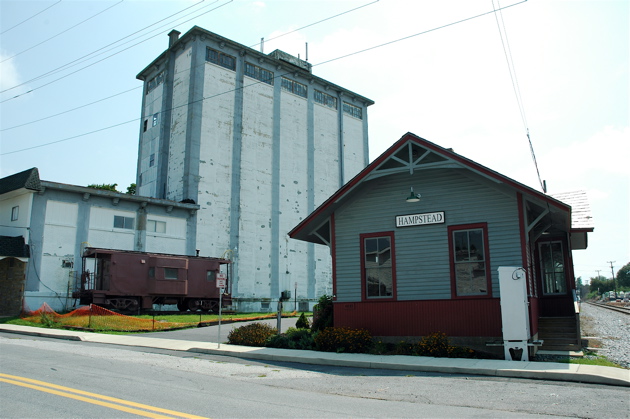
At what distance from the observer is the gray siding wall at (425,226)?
49.8ft

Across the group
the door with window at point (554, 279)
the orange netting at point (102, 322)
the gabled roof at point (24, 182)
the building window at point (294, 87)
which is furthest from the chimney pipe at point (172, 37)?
the door with window at point (554, 279)

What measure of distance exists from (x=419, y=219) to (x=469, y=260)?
2031 millimetres

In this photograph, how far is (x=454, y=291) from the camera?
15492 mm

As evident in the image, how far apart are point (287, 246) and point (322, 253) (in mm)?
4805

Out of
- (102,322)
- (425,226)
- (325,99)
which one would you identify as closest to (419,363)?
(425,226)

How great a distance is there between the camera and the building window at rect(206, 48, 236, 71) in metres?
45.6

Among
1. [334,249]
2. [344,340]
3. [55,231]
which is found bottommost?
[344,340]

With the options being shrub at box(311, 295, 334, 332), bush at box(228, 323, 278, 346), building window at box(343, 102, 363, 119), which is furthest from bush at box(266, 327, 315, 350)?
building window at box(343, 102, 363, 119)

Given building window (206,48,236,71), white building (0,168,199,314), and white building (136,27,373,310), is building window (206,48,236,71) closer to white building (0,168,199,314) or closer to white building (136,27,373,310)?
white building (136,27,373,310)

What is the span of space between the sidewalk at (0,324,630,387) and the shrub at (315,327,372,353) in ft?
1.64

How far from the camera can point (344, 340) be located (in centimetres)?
1573

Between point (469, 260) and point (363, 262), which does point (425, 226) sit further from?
point (363, 262)

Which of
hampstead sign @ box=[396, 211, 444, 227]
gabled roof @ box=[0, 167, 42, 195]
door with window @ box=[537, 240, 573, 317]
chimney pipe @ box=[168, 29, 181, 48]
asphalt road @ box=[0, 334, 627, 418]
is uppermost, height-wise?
chimney pipe @ box=[168, 29, 181, 48]

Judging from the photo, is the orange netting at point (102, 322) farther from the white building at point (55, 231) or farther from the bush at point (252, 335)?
the white building at point (55, 231)
